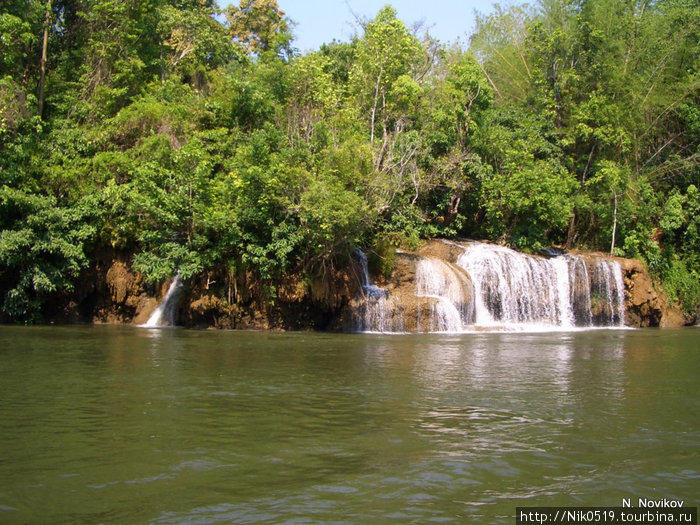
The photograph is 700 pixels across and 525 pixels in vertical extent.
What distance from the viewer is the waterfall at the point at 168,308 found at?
2412 centimetres

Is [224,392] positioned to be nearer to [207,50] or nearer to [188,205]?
[188,205]

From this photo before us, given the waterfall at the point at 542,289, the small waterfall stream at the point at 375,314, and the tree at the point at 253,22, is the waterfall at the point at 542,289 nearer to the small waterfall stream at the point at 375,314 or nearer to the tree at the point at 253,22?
the small waterfall stream at the point at 375,314

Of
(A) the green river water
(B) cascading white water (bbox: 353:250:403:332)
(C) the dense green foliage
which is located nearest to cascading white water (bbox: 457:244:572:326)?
(C) the dense green foliage

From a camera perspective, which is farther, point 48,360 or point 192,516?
point 48,360

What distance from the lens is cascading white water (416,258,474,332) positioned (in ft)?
75.4

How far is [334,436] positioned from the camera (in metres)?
8.49

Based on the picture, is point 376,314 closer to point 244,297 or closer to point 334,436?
point 244,297

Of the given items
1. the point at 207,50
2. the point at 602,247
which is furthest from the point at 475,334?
the point at 207,50

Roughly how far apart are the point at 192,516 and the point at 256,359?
9248mm

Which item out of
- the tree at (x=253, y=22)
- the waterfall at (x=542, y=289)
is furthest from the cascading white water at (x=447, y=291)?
the tree at (x=253, y=22)

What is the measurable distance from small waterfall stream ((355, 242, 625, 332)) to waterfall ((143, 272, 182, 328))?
634 cm

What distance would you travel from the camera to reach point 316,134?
24.0 metres

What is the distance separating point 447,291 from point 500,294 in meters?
2.29

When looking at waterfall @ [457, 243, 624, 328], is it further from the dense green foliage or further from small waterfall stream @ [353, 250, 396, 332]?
small waterfall stream @ [353, 250, 396, 332]
